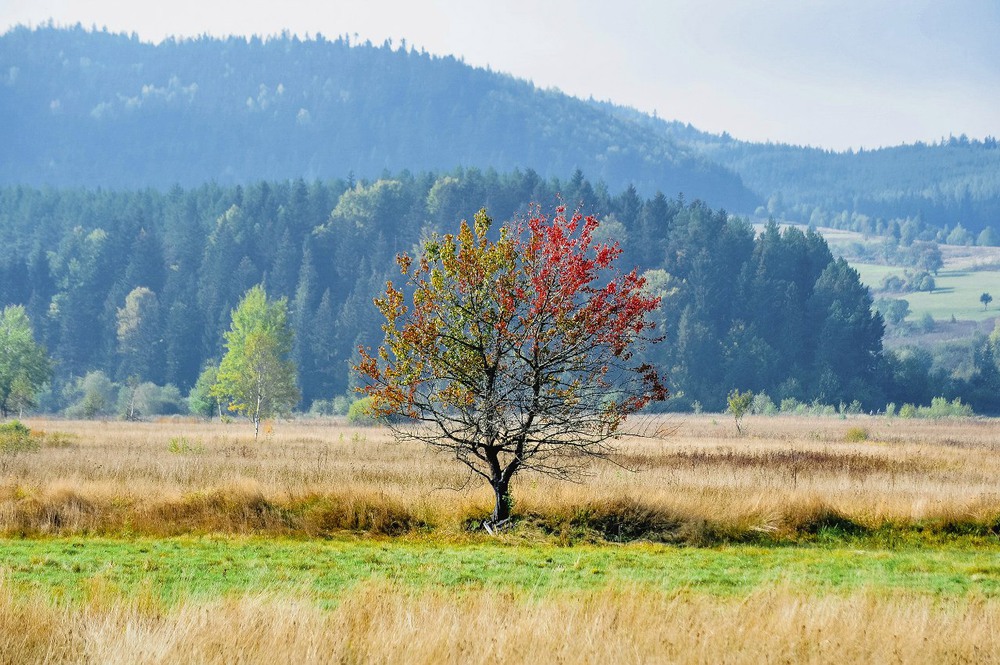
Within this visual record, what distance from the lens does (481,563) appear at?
18.5m

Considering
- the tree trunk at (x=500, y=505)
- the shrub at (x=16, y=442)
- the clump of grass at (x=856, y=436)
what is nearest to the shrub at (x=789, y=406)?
the clump of grass at (x=856, y=436)

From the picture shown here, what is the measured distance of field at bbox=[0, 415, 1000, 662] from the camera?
1102 centimetres

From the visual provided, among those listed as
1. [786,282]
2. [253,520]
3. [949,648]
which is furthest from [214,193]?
[949,648]

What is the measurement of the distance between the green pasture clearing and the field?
9 centimetres

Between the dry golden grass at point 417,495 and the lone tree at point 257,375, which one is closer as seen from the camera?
the dry golden grass at point 417,495

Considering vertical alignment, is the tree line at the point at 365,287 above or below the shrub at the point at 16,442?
above

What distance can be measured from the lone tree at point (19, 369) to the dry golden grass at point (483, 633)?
66.1 metres

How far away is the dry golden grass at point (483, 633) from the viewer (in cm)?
1058

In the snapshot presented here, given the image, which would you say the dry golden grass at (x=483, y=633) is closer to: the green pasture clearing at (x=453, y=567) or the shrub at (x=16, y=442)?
the green pasture clearing at (x=453, y=567)

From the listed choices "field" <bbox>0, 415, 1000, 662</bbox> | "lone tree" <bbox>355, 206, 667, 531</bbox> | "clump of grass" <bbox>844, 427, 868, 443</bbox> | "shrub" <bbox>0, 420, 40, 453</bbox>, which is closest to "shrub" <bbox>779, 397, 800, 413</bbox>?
"clump of grass" <bbox>844, 427, 868, 443</bbox>

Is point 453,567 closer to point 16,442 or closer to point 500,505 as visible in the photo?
point 500,505

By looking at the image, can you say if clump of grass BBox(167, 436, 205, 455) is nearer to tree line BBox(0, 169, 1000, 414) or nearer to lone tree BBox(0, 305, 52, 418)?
lone tree BBox(0, 305, 52, 418)

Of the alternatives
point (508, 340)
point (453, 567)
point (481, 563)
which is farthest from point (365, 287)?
point (453, 567)

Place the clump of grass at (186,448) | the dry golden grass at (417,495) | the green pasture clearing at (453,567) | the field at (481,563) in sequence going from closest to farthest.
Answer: the field at (481,563) → the green pasture clearing at (453,567) → the dry golden grass at (417,495) → the clump of grass at (186,448)
